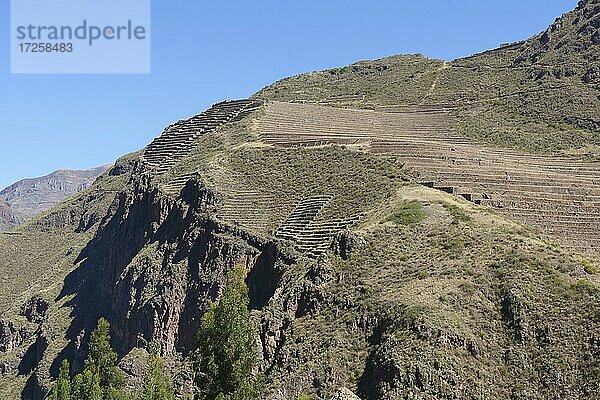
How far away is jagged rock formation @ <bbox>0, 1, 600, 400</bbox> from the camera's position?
1433 inches

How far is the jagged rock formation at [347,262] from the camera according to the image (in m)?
36.4

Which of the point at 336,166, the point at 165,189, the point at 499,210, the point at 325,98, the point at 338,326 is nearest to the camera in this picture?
the point at 338,326

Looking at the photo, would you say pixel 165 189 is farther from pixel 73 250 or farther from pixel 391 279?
pixel 73 250

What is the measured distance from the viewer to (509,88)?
108 m

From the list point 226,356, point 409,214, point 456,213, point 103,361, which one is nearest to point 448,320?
point 409,214

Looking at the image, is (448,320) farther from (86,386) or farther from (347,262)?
(86,386)

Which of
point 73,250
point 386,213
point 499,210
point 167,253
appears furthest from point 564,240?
point 73,250

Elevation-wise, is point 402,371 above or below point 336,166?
below

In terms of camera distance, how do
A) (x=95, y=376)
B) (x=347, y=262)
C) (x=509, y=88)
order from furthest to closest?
(x=509, y=88), (x=95, y=376), (x=347, y=262)

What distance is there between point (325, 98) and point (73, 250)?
5169 cm

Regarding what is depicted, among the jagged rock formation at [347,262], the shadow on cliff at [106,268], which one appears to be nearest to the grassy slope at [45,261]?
the jagged rock formation at [347,262]

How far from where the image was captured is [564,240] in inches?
1896

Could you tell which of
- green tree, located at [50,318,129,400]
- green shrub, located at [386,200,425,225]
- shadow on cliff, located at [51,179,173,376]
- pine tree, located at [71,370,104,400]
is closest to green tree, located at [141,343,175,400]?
pine tree, located at [71,370,104,400]

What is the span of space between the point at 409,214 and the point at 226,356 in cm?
2268
